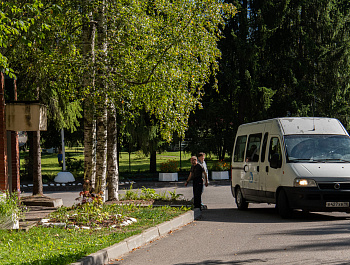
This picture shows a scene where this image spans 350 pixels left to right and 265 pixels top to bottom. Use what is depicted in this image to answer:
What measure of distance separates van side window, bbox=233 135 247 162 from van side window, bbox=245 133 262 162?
0.52 metres

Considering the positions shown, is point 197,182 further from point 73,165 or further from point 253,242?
point 73,165

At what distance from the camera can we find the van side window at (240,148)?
17.4 meters

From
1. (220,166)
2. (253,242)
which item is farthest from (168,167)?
(253,242)

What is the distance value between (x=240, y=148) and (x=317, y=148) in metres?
3.74

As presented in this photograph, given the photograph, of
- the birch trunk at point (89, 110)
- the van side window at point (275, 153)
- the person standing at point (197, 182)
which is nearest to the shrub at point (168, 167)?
the person standing at point (197, 182)

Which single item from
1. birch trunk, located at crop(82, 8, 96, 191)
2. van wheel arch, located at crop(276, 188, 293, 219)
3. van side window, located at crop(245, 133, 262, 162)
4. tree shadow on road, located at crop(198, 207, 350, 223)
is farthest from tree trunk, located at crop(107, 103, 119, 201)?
van wheel arch, located at crop(276, 188, 293, 219)

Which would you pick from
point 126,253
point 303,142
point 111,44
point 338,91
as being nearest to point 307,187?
point 303,142

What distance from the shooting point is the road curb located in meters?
7.97

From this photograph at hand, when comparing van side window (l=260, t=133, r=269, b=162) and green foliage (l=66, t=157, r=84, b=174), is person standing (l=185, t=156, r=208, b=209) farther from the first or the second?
green foliage (l=66, t=157, r=84, b=174)

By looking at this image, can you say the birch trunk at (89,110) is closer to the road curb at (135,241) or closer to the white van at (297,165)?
the road curb at (135,241)

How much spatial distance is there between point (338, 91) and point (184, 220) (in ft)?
77.1

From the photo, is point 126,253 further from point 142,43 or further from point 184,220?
point 142,43

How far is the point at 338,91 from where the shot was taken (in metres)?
34.2

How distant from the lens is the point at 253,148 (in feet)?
53.7
